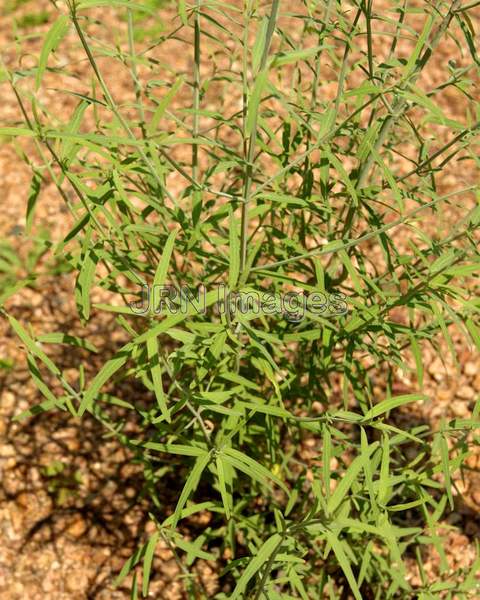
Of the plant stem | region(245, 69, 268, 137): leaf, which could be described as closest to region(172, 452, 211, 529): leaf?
the plant stem

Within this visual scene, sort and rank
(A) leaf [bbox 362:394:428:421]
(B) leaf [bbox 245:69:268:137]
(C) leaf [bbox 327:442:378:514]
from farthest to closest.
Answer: (A) leaf [bbox 362:394:428:421], (C) leaf [bbox 327:442:378:514], (B) leaf [bbox 245:69:268:137]

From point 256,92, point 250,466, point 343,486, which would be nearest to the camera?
point 256,92

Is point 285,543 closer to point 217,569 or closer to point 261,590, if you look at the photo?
point 261,590

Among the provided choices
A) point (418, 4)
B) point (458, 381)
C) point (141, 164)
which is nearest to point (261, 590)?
point (141, 164)

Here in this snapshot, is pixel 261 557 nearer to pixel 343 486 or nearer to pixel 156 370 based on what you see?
pixel 343 486

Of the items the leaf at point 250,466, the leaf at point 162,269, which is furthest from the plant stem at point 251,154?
the leaf at point 250,466

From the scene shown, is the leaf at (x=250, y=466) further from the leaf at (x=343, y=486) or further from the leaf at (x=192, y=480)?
the leaf at (x=343, y=486)

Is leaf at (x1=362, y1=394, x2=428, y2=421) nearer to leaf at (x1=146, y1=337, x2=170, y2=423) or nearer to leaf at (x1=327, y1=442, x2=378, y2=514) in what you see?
leaf at (x1=327, y1=442, x2=378, y2=514)

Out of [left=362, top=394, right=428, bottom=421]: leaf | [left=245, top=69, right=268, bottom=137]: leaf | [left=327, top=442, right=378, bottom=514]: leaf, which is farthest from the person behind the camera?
[left=362, top=394, right=428, bottom=421]: leaf

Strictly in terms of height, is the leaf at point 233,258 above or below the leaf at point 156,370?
above

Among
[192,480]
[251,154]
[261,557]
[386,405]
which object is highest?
[251,154]

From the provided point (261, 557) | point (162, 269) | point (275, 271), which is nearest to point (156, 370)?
point (162, 269)

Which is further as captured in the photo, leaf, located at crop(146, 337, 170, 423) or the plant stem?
leaf, located at crop(146, 337, 170, 423)
